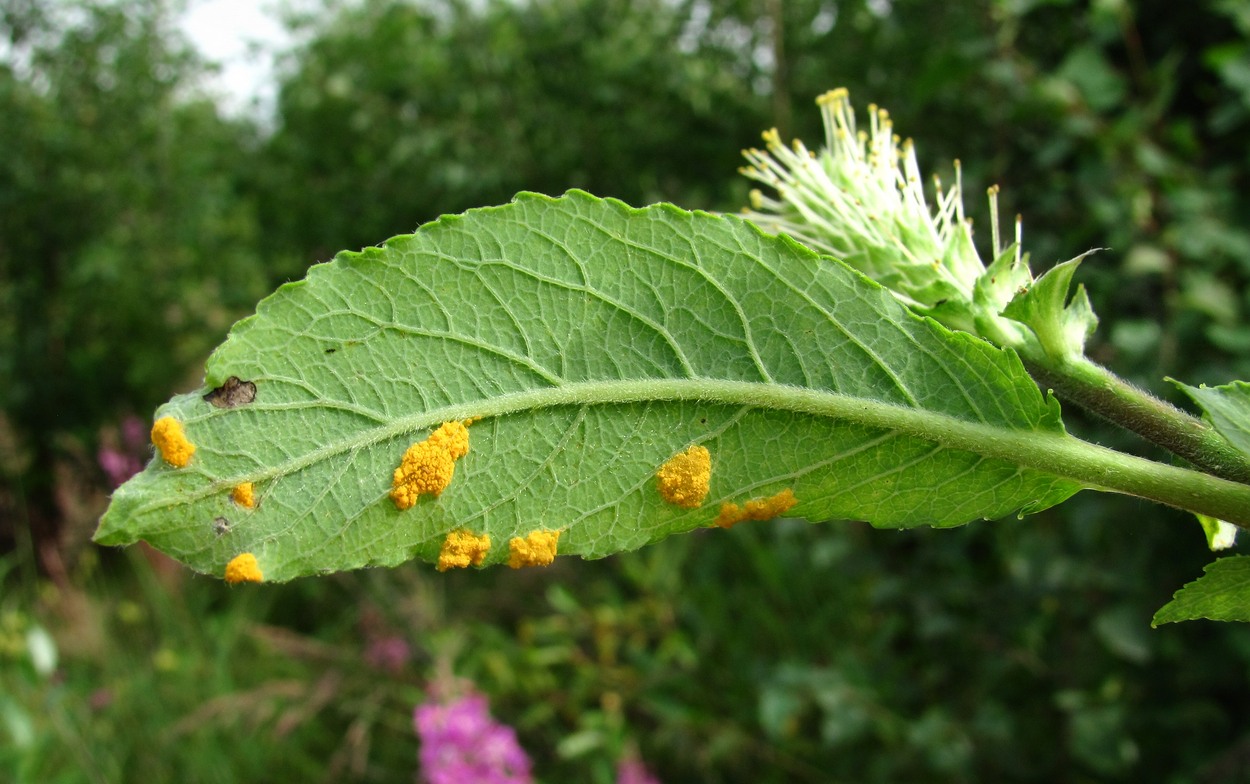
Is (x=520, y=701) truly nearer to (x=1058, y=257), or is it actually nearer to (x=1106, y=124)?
(x=1058, y=257)

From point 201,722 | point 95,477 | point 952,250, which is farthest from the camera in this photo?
point 95,477

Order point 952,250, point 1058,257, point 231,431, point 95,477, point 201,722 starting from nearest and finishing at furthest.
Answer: point 231,431 < point 952,250 < point 1058,257 < point 201,722 < point 95,477

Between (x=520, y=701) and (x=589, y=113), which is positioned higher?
(x=589, y=113)

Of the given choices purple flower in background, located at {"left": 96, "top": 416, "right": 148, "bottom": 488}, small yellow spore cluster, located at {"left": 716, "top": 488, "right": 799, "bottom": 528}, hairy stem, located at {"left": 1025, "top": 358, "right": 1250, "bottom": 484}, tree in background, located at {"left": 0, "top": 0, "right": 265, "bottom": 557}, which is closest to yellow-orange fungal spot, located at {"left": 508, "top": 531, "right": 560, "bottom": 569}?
small yellow spore cluster, located at {"left": 716, "top": 488, "right": 799, "bottom": 528}

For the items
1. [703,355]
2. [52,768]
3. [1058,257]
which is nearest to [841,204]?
[703,355]

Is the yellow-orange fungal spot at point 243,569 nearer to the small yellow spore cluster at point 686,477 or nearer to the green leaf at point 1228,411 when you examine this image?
the small yellow spore cluster at point 686,477

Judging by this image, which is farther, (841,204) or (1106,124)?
(1106,124)

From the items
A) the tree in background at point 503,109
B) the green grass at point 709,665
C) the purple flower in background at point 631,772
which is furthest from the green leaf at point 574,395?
the tree in background at point 503,109

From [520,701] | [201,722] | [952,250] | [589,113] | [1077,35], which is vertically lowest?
[520,701]

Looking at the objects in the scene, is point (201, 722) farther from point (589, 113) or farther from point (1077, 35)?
point (1077, 35)

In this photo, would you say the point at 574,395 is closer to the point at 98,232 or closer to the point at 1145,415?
the point at 1145,415
